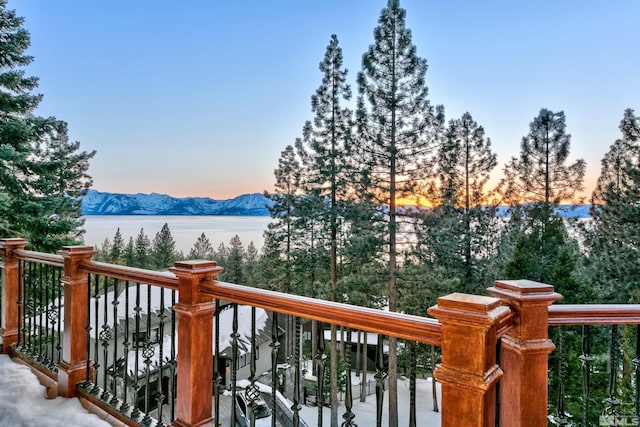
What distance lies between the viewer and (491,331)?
1.09 metres

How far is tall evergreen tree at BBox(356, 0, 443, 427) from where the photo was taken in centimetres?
1023

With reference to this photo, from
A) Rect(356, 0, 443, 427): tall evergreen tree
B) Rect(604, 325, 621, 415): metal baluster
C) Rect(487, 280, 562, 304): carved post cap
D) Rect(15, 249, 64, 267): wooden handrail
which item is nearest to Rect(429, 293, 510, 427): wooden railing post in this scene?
Rect(487, 280, 562, 304): carved post cap

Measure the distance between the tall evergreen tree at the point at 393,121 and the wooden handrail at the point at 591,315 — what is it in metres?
9.23

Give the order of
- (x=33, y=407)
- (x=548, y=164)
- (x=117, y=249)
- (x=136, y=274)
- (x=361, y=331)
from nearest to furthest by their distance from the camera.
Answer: (x=361, y=331)
(x=136, y=274)
(x=33, y=407)
(x=548, y=164)
(x=117, y=249)

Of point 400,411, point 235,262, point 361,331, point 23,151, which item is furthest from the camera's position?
point 235,262

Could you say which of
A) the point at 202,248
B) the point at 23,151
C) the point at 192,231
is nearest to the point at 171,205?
the point at 202,248

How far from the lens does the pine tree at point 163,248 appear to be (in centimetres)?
3166

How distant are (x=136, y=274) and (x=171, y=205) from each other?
22131 mm

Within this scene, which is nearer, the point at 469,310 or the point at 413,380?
the point at 469,310

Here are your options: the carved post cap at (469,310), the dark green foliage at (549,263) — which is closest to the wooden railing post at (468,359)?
the carved post cap at (469,310)

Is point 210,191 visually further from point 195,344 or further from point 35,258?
point 195,344

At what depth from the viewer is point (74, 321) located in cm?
270

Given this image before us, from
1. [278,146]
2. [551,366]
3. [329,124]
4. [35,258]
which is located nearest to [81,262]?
[35,258]

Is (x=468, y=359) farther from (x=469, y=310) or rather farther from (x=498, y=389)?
(x=498, y=389)
